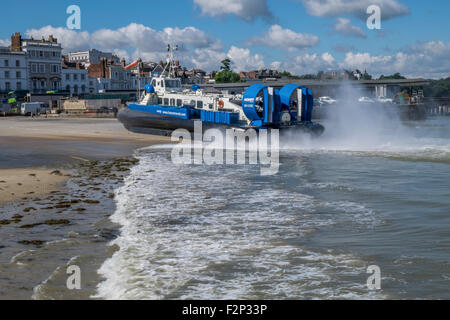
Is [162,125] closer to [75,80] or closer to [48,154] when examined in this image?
[48,154]

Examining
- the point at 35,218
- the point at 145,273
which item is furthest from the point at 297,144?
the point at 145,273

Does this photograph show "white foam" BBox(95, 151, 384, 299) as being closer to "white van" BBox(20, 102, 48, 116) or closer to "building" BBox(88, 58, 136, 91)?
"white van" BBox(20, 102, 48, 116)

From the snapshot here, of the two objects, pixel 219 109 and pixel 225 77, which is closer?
pixel 219 109

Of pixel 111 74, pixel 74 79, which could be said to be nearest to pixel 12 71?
pixel 74 79

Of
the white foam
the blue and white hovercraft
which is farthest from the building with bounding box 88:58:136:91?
the white foam

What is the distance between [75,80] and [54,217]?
236ft

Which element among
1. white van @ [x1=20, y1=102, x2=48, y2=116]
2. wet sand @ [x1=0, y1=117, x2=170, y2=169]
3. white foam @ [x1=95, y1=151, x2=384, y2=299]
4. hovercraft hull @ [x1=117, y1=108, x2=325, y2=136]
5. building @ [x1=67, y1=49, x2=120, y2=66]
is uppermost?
building @ [x1=67, y1=49, x2=120, y2=66]

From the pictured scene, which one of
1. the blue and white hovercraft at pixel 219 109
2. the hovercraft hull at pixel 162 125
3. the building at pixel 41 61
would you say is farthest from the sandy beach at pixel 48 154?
the building at pixel 41 61

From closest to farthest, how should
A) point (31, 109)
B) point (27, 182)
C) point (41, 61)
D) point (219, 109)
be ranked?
point (27, 182) < point (219, 109) < point (31, 109) < point (41, 61)

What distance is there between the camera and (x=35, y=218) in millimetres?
7398

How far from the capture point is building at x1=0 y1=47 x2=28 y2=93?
65375 mm

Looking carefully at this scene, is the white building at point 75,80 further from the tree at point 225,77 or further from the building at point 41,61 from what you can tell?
the tree at point 225,77

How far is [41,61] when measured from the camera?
228ft

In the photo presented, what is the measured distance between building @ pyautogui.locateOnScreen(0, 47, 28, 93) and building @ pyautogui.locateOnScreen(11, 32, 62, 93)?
2.38 feet
